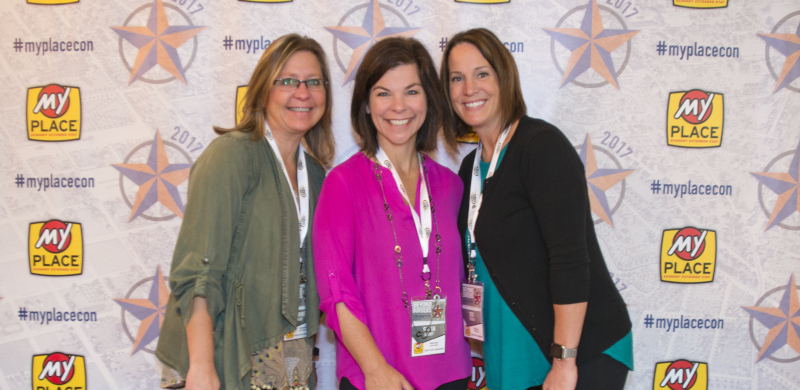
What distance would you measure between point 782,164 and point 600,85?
96cm

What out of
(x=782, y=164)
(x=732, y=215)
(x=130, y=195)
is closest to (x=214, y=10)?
(x=130, y=195)

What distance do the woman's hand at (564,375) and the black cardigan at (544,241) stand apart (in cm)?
5

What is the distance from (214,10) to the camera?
7.34 ft

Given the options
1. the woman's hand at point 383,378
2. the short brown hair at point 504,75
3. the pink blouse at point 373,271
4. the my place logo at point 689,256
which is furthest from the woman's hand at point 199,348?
the my place logo at point 689,256

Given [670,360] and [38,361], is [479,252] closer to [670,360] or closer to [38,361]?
[670,360]

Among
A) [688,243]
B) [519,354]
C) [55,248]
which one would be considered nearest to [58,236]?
[55,248]

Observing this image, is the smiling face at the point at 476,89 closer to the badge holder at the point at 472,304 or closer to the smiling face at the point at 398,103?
the smiling face at the point at 398,103

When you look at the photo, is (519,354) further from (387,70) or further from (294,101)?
(294,101)

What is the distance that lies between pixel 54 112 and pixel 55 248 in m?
0.66

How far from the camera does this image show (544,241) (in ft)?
4.70

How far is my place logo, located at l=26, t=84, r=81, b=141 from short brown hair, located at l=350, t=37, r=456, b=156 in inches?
60.3

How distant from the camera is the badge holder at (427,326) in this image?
1.46m

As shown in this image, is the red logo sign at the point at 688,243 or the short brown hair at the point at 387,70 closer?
the short brown hair at the point at 387,70

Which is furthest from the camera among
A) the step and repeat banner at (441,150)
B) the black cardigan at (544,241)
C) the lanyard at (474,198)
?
the step and repeat banner at (441,150)
